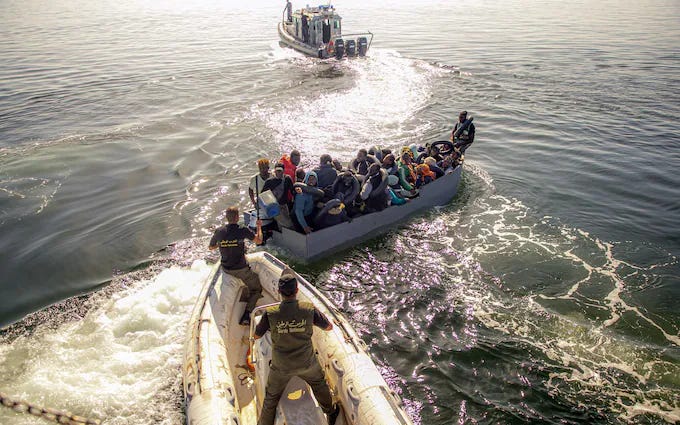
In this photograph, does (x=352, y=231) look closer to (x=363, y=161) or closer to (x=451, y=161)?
(x=363, y=161)

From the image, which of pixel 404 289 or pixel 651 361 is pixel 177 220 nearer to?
pixel 404 289

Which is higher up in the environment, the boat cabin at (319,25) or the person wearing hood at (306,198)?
the boat cabin at (319,25)

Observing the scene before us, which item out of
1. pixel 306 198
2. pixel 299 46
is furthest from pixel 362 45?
pixel 306 198

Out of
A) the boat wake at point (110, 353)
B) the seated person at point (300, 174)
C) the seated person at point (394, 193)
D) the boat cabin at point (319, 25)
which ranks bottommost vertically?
the boat wake at point (110, 353)

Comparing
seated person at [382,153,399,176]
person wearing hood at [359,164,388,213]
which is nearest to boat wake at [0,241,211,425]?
person wearing hood at [359,164,388,213]

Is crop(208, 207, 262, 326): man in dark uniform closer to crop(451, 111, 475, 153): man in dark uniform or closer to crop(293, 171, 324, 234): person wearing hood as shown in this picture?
crop(293, 171, 324, 234): person wearing hood

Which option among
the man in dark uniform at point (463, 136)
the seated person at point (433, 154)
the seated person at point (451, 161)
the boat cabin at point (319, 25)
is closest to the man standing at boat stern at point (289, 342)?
the seated person at point (451, 161)

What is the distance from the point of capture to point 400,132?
18.6m

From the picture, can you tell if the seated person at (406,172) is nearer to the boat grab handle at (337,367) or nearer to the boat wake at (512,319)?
the boat wake at (512,319)

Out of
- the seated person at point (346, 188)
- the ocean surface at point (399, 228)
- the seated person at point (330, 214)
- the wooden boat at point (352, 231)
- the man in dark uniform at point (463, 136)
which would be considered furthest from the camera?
the man in dark uniform at point (463, 136)

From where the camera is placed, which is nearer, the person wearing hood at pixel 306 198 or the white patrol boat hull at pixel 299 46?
the person wearing hood at pixel 306 198

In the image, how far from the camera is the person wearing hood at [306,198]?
29.5 ft

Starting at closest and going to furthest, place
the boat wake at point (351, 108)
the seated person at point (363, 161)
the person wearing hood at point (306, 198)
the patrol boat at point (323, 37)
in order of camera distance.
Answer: the person wearing hood at point (306, 198) → the seated person at point (363, 161) → the boat wake at point (351, 108) → the patrol boat at point (323, 37)

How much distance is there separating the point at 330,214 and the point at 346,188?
756 millimetres
